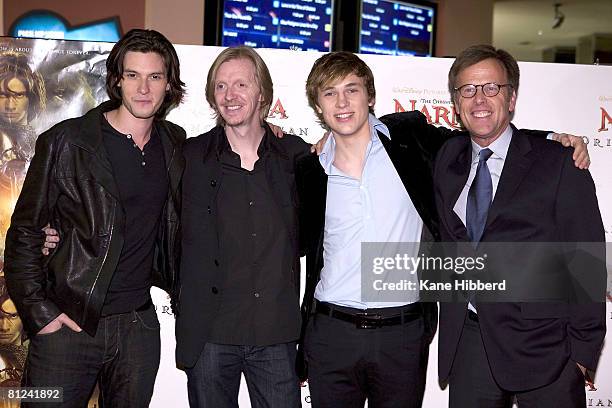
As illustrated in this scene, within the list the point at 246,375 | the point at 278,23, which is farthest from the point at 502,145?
the point at 278,23

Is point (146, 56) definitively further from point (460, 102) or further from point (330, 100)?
point (460, 102)

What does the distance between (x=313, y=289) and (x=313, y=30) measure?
3.53m

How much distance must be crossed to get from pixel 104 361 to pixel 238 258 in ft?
1.97

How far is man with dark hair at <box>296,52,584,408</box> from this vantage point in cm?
240

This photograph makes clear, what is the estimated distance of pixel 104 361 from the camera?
2389 mm

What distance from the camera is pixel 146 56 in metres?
2.46

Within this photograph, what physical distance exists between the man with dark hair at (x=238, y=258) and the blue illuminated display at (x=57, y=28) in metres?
2.48

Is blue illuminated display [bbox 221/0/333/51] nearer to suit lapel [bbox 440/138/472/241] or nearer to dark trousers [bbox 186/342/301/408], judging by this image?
suit lapel [bbox 440/138/472/241]

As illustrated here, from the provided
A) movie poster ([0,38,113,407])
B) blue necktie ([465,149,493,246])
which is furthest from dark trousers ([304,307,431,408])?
movie poster ([0,38,113,407])

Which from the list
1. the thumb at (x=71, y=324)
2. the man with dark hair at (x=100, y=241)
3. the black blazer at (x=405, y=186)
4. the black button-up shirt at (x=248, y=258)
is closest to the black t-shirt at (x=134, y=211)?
the man with dark hair at (x=100, y=241)

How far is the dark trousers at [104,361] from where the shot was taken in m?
2.32

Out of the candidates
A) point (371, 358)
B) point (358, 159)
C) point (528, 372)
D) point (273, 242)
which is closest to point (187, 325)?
point (273, 242)

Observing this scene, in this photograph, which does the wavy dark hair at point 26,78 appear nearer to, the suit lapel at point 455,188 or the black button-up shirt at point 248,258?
the black button-up shirt at point 248,258

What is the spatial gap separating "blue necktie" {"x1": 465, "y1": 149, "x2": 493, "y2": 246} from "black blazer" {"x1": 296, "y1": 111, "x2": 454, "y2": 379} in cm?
19
